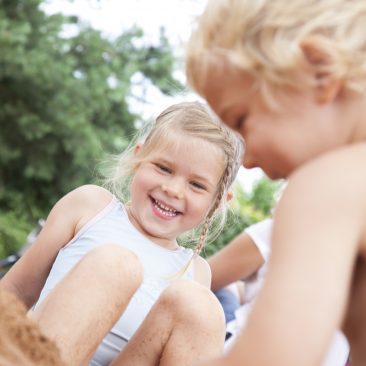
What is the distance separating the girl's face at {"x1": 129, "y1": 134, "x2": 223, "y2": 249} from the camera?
2436 millimetres

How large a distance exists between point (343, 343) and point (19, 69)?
17.9ft

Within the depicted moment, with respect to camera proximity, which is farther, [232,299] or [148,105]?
[148,105]

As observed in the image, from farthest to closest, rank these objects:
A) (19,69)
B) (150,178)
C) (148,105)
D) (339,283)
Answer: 1. (148,105)
2. (19,69)
3. (150,178)
4. (339,283)

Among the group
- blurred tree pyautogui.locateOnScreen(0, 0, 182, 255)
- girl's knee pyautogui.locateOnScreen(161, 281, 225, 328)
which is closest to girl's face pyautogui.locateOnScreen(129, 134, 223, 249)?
girl's knee pyautogui.locateOnScreen(161, 281, 225, 328)

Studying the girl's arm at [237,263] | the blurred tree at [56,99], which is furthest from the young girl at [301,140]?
the blurred tree at [56,99]

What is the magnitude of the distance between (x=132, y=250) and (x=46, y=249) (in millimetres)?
287

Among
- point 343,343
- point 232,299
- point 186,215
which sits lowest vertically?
point 232,299

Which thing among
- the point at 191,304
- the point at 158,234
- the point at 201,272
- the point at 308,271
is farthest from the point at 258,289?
the point at 308,271

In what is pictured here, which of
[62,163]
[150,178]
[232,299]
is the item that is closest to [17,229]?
[62,163]

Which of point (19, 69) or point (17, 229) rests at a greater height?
point (19, 69)

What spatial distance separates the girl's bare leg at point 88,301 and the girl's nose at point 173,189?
653 millimetres

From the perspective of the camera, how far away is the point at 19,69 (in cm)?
727

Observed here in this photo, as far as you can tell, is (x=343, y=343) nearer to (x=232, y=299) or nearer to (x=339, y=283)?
(x=232, y=299)

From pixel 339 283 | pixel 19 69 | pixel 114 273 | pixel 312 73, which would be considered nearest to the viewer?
pixel 339 283
